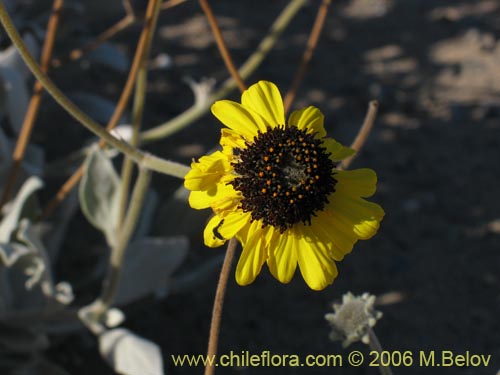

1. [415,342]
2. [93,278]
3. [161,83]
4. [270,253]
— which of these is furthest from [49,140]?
[270,253]

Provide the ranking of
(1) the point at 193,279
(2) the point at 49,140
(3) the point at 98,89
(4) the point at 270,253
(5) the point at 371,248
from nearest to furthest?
(4) the point at 270,253 → (1) the point at 193,279 → (5) the point at 371,248 → (2) the point at 49,140 → (3) the point at 98,89

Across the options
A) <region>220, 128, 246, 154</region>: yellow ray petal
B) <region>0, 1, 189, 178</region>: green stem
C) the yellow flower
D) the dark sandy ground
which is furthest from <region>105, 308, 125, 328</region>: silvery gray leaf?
<region>220, 128, 246, 154</region>: yellow ray petal

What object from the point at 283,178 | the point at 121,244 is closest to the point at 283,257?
the point at 283,178

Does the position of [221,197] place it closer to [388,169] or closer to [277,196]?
[277,196]

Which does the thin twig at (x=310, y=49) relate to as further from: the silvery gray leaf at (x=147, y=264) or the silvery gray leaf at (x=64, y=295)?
the silvery gray leaf at (x=64, y=295)

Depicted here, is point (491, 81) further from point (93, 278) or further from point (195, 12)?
point (93, 278)

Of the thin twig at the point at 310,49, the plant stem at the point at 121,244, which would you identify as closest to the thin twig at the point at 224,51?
the thin twig at the point at 310,49
